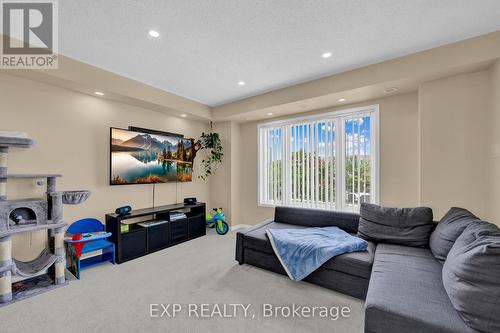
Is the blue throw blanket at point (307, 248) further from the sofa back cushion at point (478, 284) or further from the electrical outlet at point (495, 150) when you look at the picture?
the electrical outlet at point (495, 150)

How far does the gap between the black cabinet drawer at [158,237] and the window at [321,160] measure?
2044mm

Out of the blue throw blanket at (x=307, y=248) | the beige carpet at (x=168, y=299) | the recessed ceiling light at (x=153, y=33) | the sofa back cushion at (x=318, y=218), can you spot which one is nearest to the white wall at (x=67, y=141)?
the beige carpet at (x=168, y=299)

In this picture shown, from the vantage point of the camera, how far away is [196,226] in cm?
413

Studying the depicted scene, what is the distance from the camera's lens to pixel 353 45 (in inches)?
95.0

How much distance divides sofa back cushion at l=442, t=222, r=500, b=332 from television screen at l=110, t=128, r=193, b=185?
3.84 m

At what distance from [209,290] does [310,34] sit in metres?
2.86

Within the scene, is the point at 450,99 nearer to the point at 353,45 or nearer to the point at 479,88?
the point at 479,88

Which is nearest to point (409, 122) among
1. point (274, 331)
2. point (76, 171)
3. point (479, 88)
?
point (479, 88)

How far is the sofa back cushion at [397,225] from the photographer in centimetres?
238

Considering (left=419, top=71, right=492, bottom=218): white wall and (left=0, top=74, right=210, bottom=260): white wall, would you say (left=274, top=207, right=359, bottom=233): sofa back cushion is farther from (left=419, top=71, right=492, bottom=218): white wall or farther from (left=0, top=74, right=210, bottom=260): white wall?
(left=0, top=74, right=210, bottom=260): white wall

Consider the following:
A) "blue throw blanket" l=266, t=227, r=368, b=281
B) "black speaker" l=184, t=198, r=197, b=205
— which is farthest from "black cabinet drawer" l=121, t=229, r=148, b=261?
"blue throw blanket" l=266, t=227, r=368, b=281

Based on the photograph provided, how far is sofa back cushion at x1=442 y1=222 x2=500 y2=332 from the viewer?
1130 millimetres

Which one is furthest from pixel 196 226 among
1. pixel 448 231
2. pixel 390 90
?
pixel 390 90

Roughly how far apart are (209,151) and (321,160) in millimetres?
2446
